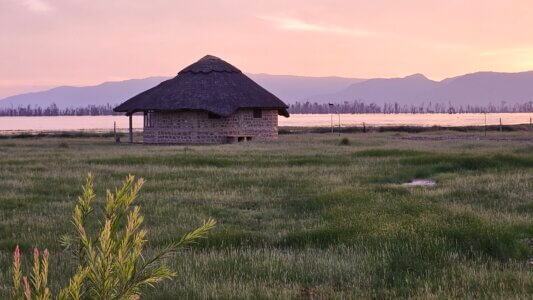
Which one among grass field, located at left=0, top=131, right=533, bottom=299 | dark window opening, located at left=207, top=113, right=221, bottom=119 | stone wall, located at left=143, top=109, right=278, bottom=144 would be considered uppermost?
dark window opening, located at left=207, top=113, right=221, bottom=119

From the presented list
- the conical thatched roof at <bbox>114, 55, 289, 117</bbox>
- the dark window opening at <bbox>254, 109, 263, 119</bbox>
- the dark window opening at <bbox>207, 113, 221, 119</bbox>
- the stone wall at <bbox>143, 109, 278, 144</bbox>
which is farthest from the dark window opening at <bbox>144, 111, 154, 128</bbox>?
the dark window opening at <bbox>254, 109, 263, 119</bbox>

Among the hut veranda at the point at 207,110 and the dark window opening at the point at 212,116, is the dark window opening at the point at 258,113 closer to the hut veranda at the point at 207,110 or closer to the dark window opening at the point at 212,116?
the hut veranda at the point at 207,110

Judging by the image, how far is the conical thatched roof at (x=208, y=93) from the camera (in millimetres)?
43688

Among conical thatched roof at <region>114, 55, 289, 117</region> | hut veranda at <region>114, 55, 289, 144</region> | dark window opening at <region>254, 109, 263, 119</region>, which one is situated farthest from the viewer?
dark window opening at <region>254, 109, 263, 119</region>

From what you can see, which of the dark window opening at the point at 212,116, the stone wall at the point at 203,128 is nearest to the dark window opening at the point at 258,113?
the stone wall at the point at 203,128

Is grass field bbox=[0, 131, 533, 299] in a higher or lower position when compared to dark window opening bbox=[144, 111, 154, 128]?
lower

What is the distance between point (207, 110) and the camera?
42.7 metres

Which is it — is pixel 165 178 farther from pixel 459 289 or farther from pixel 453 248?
pixel 459 289

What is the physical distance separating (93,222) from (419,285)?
6532 millimetres

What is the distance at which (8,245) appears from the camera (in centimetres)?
977

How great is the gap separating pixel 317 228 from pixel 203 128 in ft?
113

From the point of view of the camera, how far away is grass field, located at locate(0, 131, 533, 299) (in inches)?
283

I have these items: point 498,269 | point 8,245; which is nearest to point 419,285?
point 498,269

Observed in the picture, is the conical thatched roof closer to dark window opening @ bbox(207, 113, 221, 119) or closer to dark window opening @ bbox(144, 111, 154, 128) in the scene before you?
dark window opening @ bbox(207, 113, 221, 119)
